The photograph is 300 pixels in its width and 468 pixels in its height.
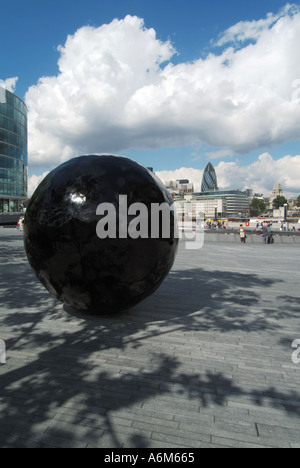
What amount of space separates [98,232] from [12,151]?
77860 millimetres

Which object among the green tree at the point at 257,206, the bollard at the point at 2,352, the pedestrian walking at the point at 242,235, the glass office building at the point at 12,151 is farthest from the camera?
the green tree at the point at 257,206

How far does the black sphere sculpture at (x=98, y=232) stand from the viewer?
5.12 meters

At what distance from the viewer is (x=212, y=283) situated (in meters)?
9.71

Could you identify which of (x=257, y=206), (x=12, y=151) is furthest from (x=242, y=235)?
(x=257, y=206)

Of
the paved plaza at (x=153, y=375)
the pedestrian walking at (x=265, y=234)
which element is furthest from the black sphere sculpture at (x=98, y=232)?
the pedestrian walking at (x=265, y=234)

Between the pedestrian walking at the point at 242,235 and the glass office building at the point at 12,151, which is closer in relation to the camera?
the pedestrian walking at the point at 242,235

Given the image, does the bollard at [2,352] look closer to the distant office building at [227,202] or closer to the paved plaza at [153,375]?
the paved plaza at [153,375]

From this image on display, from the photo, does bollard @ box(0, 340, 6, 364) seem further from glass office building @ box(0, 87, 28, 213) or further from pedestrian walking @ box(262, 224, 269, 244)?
glass office building @ box(0, 87, 28, 213)

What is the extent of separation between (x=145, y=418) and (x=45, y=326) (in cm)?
326

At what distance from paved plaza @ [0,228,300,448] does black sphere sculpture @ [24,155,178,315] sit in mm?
890

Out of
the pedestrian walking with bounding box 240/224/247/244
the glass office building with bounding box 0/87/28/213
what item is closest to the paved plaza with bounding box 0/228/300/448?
the pedestrian walking with bounding box 240/224/247/244

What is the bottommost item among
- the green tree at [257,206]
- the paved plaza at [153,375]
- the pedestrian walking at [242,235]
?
the paved plaza at [153,375]

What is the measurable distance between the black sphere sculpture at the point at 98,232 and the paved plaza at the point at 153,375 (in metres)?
0.89

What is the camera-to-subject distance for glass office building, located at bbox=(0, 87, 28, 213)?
228 ft
